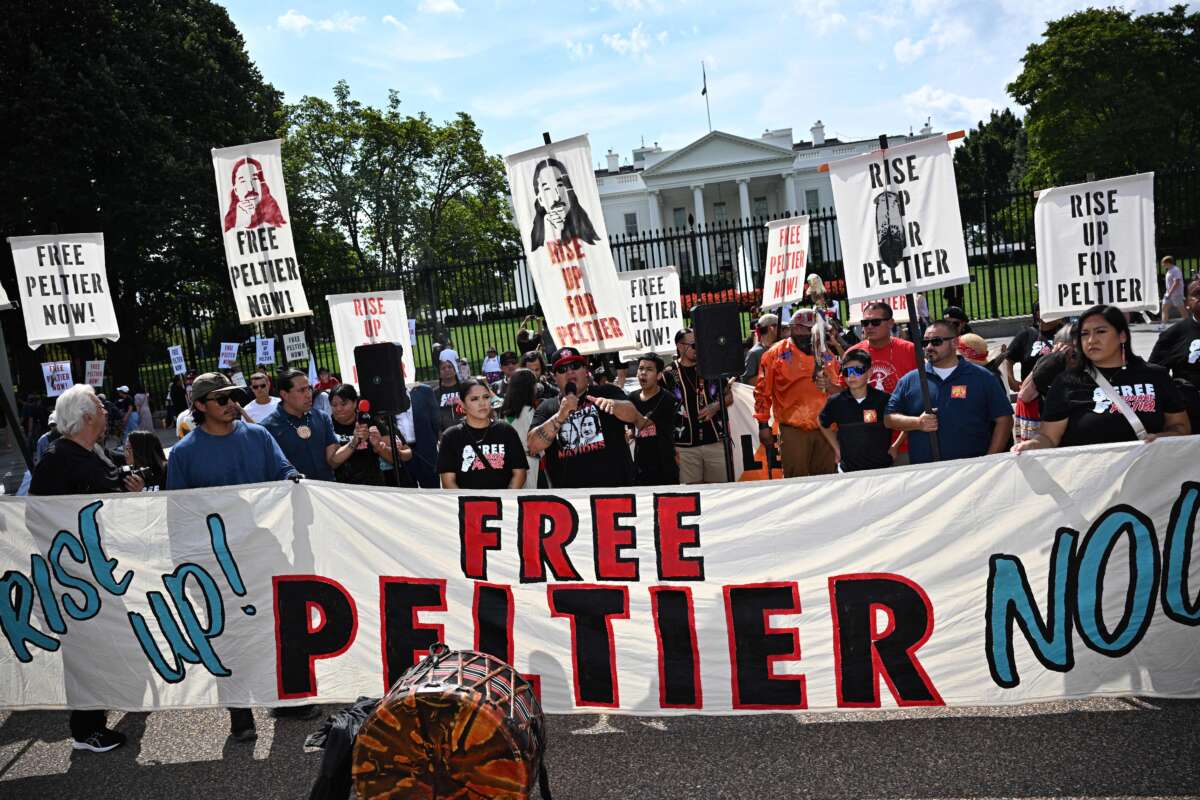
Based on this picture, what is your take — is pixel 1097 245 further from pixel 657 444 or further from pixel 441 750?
pixel 441 750

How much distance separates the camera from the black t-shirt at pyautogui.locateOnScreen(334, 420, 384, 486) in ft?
23.0

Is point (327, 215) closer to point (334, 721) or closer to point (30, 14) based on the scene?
point (30, 14)

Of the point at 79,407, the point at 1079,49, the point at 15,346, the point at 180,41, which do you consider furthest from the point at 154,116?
the point at 1079,49

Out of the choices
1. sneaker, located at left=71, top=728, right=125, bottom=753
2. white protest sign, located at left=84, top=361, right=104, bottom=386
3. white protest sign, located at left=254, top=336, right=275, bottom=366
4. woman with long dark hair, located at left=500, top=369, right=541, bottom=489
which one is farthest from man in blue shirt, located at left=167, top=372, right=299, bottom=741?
white protest sign, located at left=84, top=361, right=104, bottom=386

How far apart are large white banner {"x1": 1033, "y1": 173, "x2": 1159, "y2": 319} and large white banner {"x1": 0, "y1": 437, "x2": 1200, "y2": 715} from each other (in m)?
2.82

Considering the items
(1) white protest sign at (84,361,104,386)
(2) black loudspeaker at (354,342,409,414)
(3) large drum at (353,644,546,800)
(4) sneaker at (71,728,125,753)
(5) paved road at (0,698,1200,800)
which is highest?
(1) white protest sign at (84,361,104,386)

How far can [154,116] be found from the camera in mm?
28406

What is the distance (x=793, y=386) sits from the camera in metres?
7.68

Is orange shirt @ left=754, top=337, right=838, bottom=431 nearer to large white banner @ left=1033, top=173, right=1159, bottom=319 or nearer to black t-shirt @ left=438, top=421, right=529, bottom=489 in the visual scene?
large white banner @ left=1033, top=173, right=1159, bottom=319

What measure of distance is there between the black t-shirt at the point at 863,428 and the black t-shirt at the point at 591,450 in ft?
4.70

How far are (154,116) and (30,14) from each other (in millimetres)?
3928

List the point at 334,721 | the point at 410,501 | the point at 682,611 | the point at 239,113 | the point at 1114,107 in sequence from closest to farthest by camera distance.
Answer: the point at 334,721 < the point at 682,611 < the point at 410,501 < the point at 239,113 < the point at 1114,107

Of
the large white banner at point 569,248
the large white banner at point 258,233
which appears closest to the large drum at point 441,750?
the large white banner at point 569,248

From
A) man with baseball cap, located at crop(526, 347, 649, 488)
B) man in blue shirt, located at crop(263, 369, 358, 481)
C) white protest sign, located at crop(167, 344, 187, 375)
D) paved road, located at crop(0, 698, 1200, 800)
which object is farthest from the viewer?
white protest sign, located at crop(167, 344, 187, 375)
